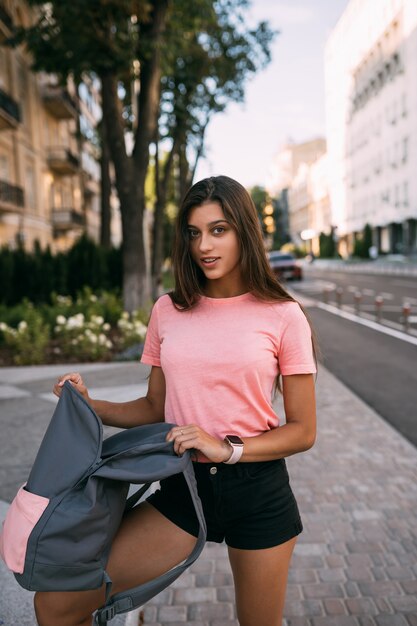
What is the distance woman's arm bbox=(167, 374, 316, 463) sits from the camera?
5.82ft

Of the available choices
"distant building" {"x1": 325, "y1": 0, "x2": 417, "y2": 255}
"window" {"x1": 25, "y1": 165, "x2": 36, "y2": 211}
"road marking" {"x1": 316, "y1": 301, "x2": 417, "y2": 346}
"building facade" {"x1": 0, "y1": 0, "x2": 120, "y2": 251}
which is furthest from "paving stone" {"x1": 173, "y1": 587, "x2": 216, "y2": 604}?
"distant building" {"x1": 325, "y1": 0, "x2": 417, "y2": 255}

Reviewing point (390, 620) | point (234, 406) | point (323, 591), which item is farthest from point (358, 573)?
point (234, 406)

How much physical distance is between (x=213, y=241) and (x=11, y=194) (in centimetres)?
2449

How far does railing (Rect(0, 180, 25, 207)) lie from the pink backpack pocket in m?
23.5

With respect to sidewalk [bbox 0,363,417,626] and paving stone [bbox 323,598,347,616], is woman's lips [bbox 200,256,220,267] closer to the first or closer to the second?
sidewalk [bbox 0,363,417,626]

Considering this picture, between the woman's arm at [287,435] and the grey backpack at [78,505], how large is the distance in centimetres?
9

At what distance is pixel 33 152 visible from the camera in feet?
94.4

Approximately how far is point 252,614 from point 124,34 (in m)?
12.7

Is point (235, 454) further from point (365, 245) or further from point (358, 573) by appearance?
point (365, 245)

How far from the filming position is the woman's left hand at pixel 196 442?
171 cm

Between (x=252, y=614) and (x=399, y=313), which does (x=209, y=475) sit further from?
(x=399, y=313)

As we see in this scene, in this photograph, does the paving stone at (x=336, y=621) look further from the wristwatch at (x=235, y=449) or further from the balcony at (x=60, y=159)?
the balcony at (x=60, y=159)

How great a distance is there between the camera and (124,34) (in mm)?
12586

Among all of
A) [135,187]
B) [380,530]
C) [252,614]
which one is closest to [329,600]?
[380,530]
